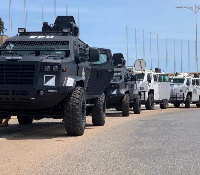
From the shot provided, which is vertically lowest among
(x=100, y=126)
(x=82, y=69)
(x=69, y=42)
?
(x=100, y=126)

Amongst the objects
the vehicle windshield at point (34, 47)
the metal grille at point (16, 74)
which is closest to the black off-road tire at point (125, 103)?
the vehicle windshield at point (34, 47)

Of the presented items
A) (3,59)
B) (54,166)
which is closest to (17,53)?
(3,59)

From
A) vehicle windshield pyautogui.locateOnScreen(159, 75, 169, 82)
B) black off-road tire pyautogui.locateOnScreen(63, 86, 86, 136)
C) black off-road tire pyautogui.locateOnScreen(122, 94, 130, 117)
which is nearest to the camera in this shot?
black off-road tire pyautogui.locateOnScreen(63, 86, 86, 136)

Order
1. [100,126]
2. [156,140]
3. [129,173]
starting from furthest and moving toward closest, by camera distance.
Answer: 1. [100,126]
2. [156,140]
3. [129,173]

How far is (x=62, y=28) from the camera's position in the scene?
41.1ft

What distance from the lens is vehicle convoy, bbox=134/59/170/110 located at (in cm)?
2266

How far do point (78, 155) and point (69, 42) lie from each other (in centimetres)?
401

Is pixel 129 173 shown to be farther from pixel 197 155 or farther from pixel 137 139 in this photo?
pixel 137 139

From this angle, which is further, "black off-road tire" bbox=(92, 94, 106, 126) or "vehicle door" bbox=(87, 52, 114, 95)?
"black off-road tire" bbox=(92, 94, 106, 126)

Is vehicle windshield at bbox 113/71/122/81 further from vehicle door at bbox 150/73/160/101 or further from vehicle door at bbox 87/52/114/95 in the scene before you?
vehicle door at bbox 150/73/160/101

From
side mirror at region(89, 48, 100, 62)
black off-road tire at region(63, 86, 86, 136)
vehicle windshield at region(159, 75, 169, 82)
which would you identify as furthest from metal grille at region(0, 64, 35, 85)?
vehicle windshield at region(159, 75, 169, 82)

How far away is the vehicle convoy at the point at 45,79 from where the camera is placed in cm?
873

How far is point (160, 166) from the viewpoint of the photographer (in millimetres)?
5793

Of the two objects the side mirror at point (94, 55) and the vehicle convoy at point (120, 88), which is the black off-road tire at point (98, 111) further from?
the vehicle convoy at point (120, 88)
